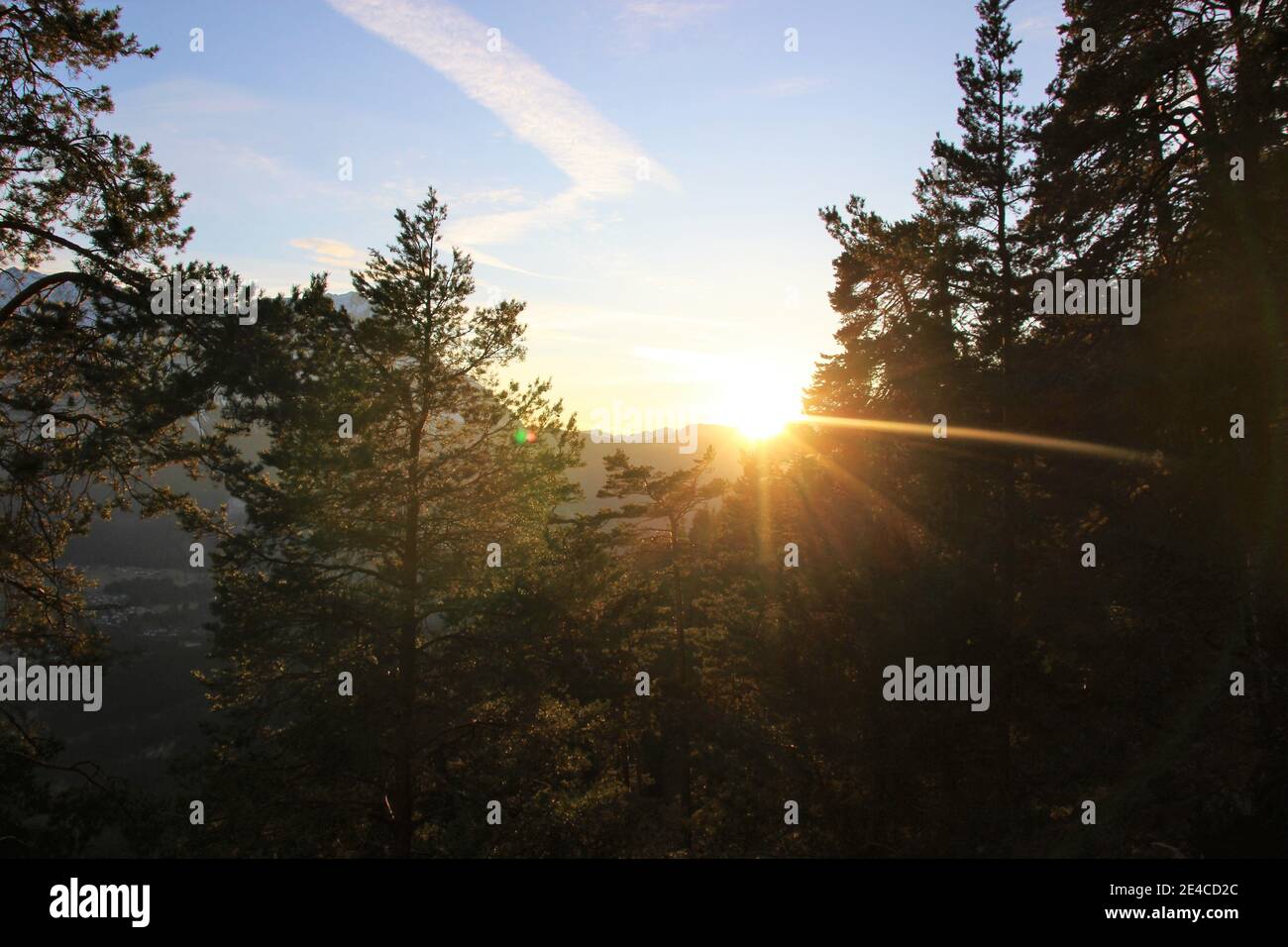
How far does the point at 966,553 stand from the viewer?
16.8 meters

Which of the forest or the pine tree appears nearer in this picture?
the forest

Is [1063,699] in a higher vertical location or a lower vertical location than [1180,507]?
lower

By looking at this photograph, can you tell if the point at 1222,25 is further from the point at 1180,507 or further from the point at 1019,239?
the point at 1180,507

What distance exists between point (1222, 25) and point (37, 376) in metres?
17.1

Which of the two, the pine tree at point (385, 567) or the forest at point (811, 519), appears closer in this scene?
the forest at point (811, 519)

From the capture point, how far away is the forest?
9609 millimetres

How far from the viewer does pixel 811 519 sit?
68.5 feet

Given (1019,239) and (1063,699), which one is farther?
(1063,699)

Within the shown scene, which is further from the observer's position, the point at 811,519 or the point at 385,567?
the point at 811,519

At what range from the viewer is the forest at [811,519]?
961 cm
